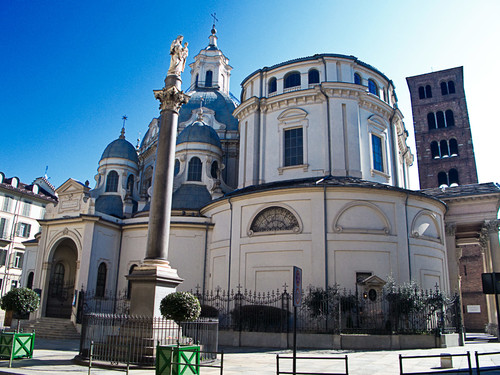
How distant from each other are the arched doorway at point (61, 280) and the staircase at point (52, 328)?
2.05 m

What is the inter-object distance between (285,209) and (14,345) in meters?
15.2

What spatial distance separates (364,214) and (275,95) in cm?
1075

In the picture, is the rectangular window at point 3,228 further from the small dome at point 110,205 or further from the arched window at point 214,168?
the arched window at point 214,168

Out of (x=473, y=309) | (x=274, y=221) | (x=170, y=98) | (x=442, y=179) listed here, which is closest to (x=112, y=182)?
(x=274, y=221)

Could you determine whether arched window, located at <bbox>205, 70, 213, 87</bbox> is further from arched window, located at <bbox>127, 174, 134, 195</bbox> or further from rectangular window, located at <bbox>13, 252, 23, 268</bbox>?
Answer: rectangular window, located at <bbox>13, 252, 23, 268</bbox>

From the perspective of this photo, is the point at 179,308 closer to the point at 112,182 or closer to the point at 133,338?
the point at 133,338

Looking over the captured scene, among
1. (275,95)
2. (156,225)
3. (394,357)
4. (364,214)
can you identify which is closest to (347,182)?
(364,214)

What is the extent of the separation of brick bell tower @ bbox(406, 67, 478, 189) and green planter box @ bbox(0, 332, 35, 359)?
1890 inches

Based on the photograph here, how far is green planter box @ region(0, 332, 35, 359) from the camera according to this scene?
43.6ft

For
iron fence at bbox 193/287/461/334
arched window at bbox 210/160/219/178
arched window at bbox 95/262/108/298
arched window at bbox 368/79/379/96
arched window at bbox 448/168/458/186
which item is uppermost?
arched window at bbox 448/168/458/186

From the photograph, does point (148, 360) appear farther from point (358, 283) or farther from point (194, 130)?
point (194, 130)

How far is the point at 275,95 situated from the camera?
2997 cm

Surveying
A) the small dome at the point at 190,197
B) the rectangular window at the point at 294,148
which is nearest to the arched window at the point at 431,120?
the rectangular window at the point at 294,148

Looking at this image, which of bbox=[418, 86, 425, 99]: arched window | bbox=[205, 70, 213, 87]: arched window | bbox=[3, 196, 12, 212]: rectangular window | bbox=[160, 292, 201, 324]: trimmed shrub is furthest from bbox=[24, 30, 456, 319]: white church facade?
bbox=[418, 86, 425, 99]: arched window
